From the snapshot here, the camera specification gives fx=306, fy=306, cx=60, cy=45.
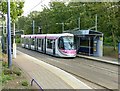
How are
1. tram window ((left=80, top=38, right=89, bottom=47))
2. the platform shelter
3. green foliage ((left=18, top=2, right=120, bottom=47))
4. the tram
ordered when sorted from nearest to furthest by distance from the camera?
1. the tram
2. the platform shelter
3. green foliage ((left=18, top=2, right=120, bottom=47))
4. tram window ((left=80, top=38, right=89, bottom=47))

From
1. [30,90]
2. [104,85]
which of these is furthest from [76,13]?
[30,90]

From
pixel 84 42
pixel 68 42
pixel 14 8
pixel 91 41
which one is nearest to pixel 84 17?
pixel 84 42

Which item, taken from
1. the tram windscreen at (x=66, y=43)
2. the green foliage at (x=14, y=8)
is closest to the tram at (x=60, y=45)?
the tram windscreen at (x=66, y=43)

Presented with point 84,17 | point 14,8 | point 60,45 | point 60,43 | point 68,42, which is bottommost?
point 60,45

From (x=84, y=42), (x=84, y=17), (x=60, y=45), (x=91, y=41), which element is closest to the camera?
(x=60, y=45)

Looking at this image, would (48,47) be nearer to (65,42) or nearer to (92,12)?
(65,42)

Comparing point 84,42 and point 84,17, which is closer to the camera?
point 84,42

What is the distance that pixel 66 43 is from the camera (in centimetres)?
3594

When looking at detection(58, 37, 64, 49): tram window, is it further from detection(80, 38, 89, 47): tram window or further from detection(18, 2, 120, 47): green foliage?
detection(18, 2, 120, 47): green foliage

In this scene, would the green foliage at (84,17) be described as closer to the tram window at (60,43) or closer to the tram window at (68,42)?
the tram window at (68,42)

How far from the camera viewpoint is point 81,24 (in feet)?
163

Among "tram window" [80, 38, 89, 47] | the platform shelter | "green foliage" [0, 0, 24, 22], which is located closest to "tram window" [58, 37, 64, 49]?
the platform shelter

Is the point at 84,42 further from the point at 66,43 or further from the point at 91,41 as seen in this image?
the point at 66,43

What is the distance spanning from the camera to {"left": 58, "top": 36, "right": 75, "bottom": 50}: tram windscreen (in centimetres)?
3583
